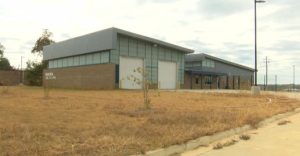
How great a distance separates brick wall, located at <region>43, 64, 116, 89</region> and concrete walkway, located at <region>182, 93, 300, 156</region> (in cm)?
4126

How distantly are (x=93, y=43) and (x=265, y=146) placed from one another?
50.3 metres

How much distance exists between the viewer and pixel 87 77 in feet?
209

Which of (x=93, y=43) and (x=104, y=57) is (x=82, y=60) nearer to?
(x=93, y=43)

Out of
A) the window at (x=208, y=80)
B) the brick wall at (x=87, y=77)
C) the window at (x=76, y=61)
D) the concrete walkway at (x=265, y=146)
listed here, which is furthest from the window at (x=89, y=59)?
the concrete walkway at (x=265, y=146)

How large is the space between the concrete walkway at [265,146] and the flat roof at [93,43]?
42627 millimetres

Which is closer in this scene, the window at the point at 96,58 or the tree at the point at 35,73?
the window at the point at 96,58

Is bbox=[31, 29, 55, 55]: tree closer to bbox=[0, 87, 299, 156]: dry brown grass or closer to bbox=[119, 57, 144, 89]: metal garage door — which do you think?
bbox=[119, 57, 144, 89]: metal garage door

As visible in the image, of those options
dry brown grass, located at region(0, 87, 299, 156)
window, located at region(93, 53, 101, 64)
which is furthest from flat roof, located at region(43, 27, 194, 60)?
dry brown grass, located at region(0, 87, 299, 156)

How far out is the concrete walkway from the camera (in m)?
10.5

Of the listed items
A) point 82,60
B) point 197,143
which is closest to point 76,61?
point 82,60

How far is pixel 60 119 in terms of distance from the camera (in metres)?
14.4

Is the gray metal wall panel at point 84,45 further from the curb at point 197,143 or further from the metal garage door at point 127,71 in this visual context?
the curb at point 197,143

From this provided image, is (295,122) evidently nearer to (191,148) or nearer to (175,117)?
(175,117)

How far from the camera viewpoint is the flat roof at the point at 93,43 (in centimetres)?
5667
